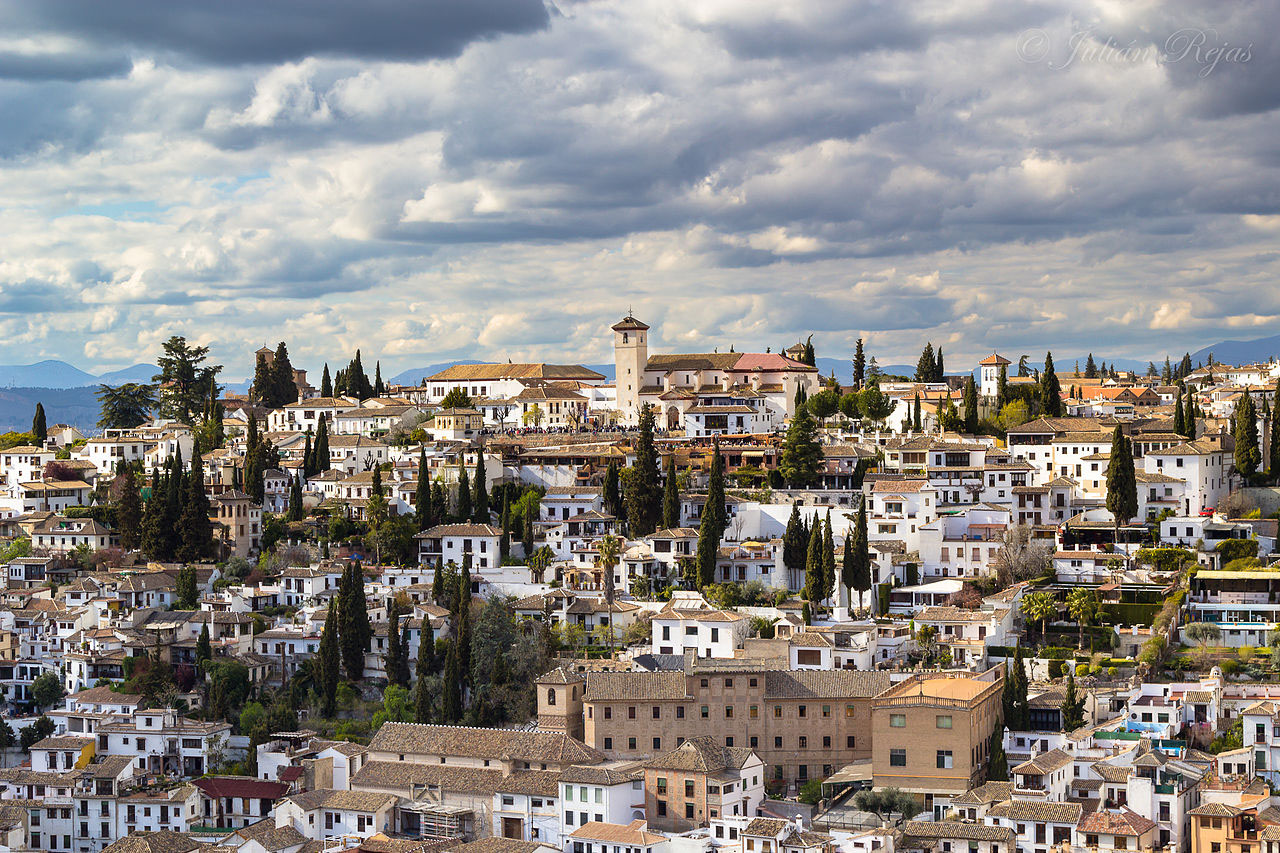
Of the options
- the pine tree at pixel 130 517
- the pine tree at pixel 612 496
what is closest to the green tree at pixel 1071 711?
the pine tree at pixel 612 496

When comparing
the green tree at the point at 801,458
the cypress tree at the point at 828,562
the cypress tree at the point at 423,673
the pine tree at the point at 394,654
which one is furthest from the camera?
the green tree at the point at 801,458

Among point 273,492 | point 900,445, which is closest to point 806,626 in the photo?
point 900,445

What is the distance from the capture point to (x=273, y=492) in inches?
2598

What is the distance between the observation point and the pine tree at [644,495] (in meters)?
56.2

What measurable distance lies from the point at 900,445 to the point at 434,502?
673 inches

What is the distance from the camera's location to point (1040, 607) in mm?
46906

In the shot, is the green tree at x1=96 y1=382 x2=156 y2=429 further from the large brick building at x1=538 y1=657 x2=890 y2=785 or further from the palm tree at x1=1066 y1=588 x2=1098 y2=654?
the palm tree at x1=1066 y1=588 x2=1098 y2=654

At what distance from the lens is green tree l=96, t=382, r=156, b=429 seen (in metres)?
82.1

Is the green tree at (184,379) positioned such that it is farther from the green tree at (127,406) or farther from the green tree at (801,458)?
the green tree at (801,458)

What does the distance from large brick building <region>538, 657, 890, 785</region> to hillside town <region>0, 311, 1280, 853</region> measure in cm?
8

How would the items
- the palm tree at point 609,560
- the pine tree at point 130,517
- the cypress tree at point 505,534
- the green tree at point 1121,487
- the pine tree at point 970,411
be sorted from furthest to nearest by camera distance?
the pine tree at point 970,411 < the pine tree at point 130,517 < the cypress tree at point 505,534 < the green tree at point 1121,487 < the palm tree at point 609,560

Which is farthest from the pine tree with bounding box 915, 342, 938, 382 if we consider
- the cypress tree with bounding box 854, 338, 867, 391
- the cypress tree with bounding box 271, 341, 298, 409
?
the cypress tree with bounding box 271, 341, 298, 409

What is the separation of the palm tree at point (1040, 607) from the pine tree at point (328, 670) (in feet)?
66.5

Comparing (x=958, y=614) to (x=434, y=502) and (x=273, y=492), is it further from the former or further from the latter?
(x=273, y=492)
